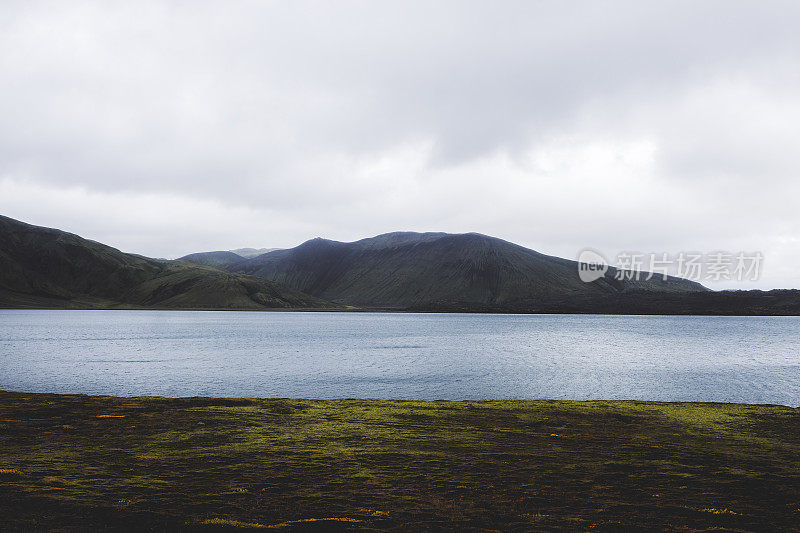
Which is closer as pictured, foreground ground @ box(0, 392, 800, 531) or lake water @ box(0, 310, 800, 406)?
foreground ground @ box(0, 392, 800, 531)

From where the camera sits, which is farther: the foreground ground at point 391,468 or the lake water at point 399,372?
the lake water at point 399,372

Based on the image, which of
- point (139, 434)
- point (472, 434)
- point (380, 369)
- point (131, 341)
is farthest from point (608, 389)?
point (131, 341)

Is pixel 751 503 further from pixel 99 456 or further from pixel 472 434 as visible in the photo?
pixel 99 456

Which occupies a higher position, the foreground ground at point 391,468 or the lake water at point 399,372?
the foreground ground at point 391,468

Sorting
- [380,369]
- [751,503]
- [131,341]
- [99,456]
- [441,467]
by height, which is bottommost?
[131,341]

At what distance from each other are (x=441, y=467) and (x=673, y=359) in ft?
242

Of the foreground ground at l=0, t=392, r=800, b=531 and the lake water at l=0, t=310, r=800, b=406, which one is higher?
the foreground ground at l=0, t=392, r=800, b=531

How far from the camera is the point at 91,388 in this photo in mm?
43969

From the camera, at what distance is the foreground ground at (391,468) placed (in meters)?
10.8

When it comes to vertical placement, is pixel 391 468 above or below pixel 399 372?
above

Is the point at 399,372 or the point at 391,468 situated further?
the point at 399,372

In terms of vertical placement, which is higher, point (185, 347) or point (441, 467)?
point (441, 467)

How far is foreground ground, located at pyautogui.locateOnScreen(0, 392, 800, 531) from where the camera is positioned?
1082 cm

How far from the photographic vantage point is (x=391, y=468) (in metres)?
15.0
